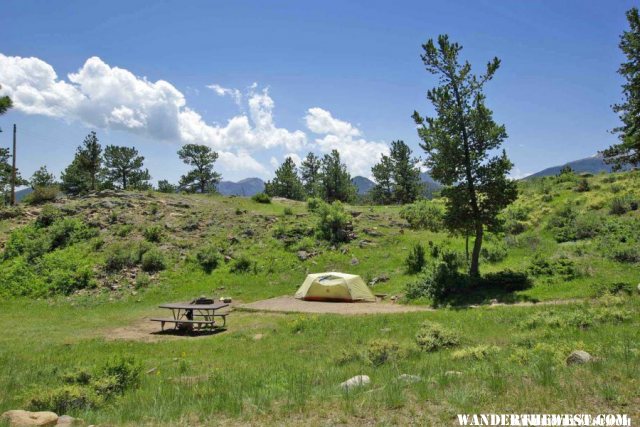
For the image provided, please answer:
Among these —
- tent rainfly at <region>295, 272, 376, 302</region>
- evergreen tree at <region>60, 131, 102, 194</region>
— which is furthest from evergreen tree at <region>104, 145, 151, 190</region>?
tent rainfly at <region>295, 272, 376, 302</region>

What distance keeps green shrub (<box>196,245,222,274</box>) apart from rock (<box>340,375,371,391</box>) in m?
26.3

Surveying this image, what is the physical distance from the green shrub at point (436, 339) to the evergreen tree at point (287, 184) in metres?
62.4

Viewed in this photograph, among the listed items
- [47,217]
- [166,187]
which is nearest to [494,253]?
[47,217]

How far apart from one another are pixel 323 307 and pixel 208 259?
13.6 meters

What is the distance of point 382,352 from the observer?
996cm

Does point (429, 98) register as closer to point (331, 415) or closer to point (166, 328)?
point (166, 328)

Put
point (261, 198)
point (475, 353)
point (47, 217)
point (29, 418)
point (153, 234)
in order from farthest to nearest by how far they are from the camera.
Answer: point (261, 198) < point (47, 217) < point (153, 234) < point (475, 353) < point (29, 418)

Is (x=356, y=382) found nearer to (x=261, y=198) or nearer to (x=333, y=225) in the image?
(x=333, y=225)

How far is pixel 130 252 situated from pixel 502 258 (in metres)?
26.5

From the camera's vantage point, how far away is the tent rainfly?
24.8 meters

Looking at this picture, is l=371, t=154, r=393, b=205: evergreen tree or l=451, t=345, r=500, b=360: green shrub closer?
l=451, t=345, r=500, b=360: green shrub

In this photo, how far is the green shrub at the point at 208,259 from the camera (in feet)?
107

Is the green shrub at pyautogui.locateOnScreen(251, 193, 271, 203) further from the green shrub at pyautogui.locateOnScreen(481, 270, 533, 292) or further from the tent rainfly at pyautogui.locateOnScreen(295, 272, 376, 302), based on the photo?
the green shrub at pyautogui.locateOnScreen(481, 270, 533, 292)

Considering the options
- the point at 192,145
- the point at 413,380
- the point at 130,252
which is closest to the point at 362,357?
the point at 413,380
